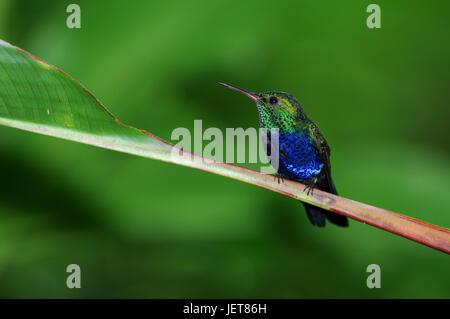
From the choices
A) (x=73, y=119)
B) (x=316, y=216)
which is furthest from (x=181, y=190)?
(x=73, y=119)

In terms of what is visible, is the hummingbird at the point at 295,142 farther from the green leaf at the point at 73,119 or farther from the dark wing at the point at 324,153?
the green leaf at the point at 73,119

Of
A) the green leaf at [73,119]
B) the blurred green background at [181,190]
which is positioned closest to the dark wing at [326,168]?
the blurred green background at [181,190]

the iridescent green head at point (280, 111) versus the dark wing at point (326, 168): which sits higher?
the iridescent green head at point (280, 111)

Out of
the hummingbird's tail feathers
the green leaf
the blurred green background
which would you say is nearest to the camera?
the green leaf

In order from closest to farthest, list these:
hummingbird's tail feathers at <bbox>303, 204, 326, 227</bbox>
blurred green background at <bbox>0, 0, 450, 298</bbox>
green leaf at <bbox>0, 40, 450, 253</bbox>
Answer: green leaf at <bbox>0, 40, 450, 253</bbox>
hummingbird's tail feathers at <bbox>303, 204, 326, 227</bbox>
blurred green background at <bbox>0, 0, 450, 298</bbox>

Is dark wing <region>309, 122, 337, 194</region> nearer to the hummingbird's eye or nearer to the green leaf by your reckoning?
the hummingbird's eye

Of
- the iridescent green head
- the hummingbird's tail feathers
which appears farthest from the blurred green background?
the iridescent green head

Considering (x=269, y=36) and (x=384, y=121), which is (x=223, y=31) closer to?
(x=269, y=36)
